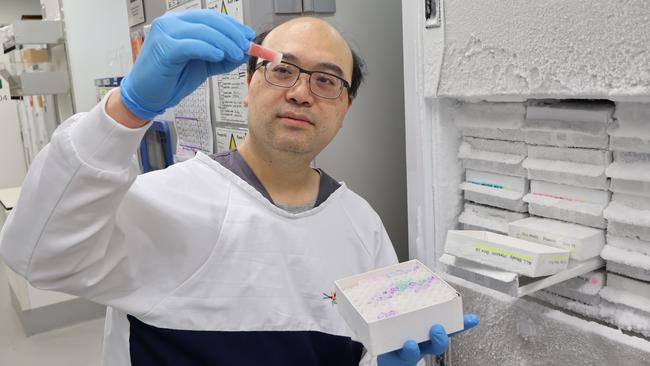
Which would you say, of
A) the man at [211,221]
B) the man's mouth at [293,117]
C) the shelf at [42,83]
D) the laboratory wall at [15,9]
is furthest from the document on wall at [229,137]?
the laboratory wall at [15,9]

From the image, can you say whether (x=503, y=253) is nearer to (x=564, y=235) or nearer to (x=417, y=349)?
(x=564, y=235)

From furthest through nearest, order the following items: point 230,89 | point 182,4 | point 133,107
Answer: point 182,4 → point 230,89 → point 133,107

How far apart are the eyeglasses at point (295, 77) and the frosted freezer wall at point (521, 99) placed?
0.21 meters

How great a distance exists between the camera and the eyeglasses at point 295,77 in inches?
44.2

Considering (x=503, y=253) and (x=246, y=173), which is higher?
(x=246, y=173)

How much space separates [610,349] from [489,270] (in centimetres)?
24

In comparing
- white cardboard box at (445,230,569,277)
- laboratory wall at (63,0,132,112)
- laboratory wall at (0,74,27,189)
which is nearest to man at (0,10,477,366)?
white cardboard box at (445,230,569,277)

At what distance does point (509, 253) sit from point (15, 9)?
23.3ft

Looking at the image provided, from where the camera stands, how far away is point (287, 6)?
1.40 meters

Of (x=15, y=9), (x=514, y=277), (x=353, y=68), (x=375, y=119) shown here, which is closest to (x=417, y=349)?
(x=514, y=277)

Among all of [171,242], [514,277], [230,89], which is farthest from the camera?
[230,89]

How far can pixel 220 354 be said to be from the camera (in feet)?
3.48

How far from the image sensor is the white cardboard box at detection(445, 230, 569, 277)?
0.90 m

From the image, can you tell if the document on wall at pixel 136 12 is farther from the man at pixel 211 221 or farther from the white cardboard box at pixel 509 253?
the white cardboard box at pixel 509 253
